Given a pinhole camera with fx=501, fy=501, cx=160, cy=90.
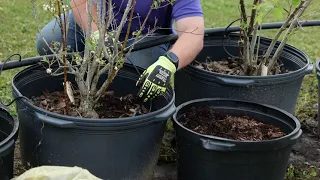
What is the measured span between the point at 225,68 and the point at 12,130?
147 cm

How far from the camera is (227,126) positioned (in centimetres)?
248

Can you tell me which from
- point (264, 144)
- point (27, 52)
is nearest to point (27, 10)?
point (27, 52)

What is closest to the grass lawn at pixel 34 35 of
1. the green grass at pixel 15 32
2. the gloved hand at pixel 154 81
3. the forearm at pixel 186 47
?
the green grass at pixel 15 32

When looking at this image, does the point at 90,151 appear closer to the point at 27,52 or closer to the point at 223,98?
the point at 223,98

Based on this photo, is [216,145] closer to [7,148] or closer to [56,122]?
[56,122]

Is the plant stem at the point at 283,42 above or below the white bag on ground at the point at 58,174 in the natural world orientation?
above

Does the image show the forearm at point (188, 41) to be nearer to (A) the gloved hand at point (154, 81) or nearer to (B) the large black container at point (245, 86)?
(B) the large black container at point (245, 86)

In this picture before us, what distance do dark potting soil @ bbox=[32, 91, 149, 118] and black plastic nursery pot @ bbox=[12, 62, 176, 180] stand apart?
17 centimetres

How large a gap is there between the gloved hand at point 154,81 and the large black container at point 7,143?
0.60 metres

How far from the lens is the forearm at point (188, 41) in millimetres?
2641

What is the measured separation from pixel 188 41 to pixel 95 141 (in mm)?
893

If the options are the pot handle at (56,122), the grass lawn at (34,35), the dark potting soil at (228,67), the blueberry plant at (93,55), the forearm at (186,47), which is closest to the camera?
the pot handle at (56,122)

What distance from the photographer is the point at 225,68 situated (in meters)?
3.12

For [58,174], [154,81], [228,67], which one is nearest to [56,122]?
[58,174]
